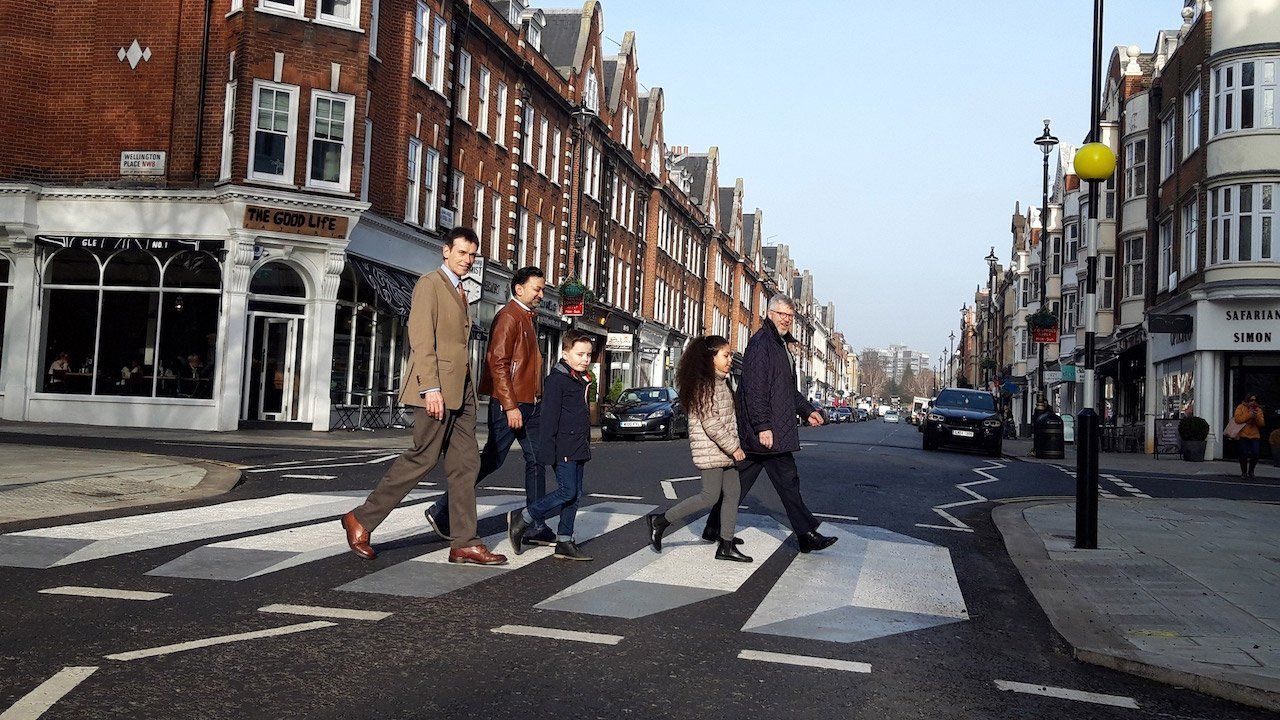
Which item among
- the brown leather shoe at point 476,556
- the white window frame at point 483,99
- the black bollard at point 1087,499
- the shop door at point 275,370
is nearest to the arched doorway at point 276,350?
the shop door at point 275,370

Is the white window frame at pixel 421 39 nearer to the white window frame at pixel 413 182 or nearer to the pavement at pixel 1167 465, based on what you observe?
the white window frame at pixel 413 182

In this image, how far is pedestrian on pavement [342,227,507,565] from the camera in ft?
22.6

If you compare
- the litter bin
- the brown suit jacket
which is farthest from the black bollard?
the litter bin

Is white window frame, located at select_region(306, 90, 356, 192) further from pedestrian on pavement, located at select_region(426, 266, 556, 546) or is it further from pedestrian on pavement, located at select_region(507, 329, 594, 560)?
pedestrian on pavement, located at select_region(507, 329, 594, 560)

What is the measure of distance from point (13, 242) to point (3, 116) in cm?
291

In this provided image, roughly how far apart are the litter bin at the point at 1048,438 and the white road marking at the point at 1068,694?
23119 mm

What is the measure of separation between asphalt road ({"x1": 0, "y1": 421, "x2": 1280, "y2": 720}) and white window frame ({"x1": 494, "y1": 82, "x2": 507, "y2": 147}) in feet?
84.3

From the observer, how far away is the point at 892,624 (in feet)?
19.6

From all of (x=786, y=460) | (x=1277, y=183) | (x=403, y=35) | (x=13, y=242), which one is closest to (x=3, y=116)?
(x=13, y=242)

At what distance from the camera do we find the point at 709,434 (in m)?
8.01

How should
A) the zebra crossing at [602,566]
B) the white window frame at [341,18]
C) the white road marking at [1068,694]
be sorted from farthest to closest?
the white window frame at [341,18]
the zebra crossing at [602,566]
the white road marking at [1068,694]

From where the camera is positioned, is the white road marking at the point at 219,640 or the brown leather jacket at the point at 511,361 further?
the brown leather jacket at the point at 511,361

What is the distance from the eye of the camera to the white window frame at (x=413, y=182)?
27.7m

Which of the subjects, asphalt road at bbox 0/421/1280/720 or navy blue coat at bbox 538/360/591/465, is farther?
navy blue coat at bbox 538/360/591/465
